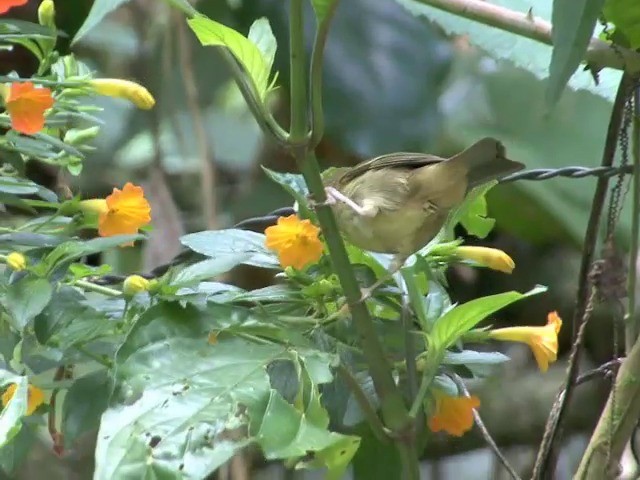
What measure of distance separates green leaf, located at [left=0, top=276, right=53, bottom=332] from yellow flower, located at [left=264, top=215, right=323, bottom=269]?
14 cm

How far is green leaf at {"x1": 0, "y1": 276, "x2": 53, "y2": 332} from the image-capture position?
Answer: 54 cm

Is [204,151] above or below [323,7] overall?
below

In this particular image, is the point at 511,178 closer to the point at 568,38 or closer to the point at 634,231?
the point at 634,231

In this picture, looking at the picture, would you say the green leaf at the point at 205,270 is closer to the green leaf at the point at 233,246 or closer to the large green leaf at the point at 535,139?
the green leaf at the point at 233,246

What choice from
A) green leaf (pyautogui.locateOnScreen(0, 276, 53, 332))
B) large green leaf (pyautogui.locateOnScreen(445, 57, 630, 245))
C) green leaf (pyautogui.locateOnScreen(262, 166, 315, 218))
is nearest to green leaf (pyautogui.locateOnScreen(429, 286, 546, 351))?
green leaf (pyautogui.locateOnScreen(262, 166, 315, 218))

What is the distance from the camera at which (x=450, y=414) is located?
0.63m

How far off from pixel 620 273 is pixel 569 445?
2.98ft

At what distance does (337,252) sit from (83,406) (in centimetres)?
19

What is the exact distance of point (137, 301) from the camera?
1.93 feet

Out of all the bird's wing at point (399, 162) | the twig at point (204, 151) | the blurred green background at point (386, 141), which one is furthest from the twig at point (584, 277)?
the twig at point (204, 151)

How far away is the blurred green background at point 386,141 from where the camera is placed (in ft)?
4.17

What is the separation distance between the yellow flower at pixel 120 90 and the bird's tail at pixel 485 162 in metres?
0.23

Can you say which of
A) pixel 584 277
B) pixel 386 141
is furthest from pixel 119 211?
pixel 386 141

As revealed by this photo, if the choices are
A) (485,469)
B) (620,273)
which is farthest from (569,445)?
(620,273)
